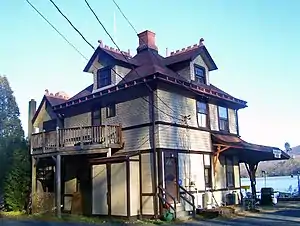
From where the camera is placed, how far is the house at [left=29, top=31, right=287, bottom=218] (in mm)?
16547

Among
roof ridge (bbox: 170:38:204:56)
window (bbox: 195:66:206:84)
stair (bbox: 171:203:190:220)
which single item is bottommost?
stair (bbox: 171:203:190:220)

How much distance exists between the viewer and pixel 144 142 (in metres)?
17.1

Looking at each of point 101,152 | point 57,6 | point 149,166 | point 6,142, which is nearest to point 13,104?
point 6,142

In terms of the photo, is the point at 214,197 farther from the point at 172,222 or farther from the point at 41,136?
the point at 41,136

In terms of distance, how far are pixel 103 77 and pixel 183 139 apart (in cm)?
575

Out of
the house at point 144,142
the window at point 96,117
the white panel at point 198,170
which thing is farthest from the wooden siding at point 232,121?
the window at point 96,117

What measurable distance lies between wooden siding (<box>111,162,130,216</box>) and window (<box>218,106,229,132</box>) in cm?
751

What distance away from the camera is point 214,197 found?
64.2ft

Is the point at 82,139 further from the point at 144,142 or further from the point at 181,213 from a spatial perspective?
the point at 181,213

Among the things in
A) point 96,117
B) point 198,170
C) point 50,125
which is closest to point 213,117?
point 198,170

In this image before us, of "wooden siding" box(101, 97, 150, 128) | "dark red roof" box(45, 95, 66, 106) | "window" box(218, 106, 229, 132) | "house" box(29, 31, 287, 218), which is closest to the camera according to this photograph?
"house" box(29, 31, 287, 218)

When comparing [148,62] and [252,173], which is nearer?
[148,62]

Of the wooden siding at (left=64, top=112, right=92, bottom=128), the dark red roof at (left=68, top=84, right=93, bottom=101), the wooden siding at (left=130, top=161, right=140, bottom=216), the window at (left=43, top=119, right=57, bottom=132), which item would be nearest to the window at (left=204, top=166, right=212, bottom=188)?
the wooden siding at (left=130, top=161, right=140, bottom=216)

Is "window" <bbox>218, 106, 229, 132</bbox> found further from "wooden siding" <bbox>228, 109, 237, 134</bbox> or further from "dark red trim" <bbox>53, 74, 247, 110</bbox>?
"dark red trim" <bbox>53, 74, 247, 110</bbox>
